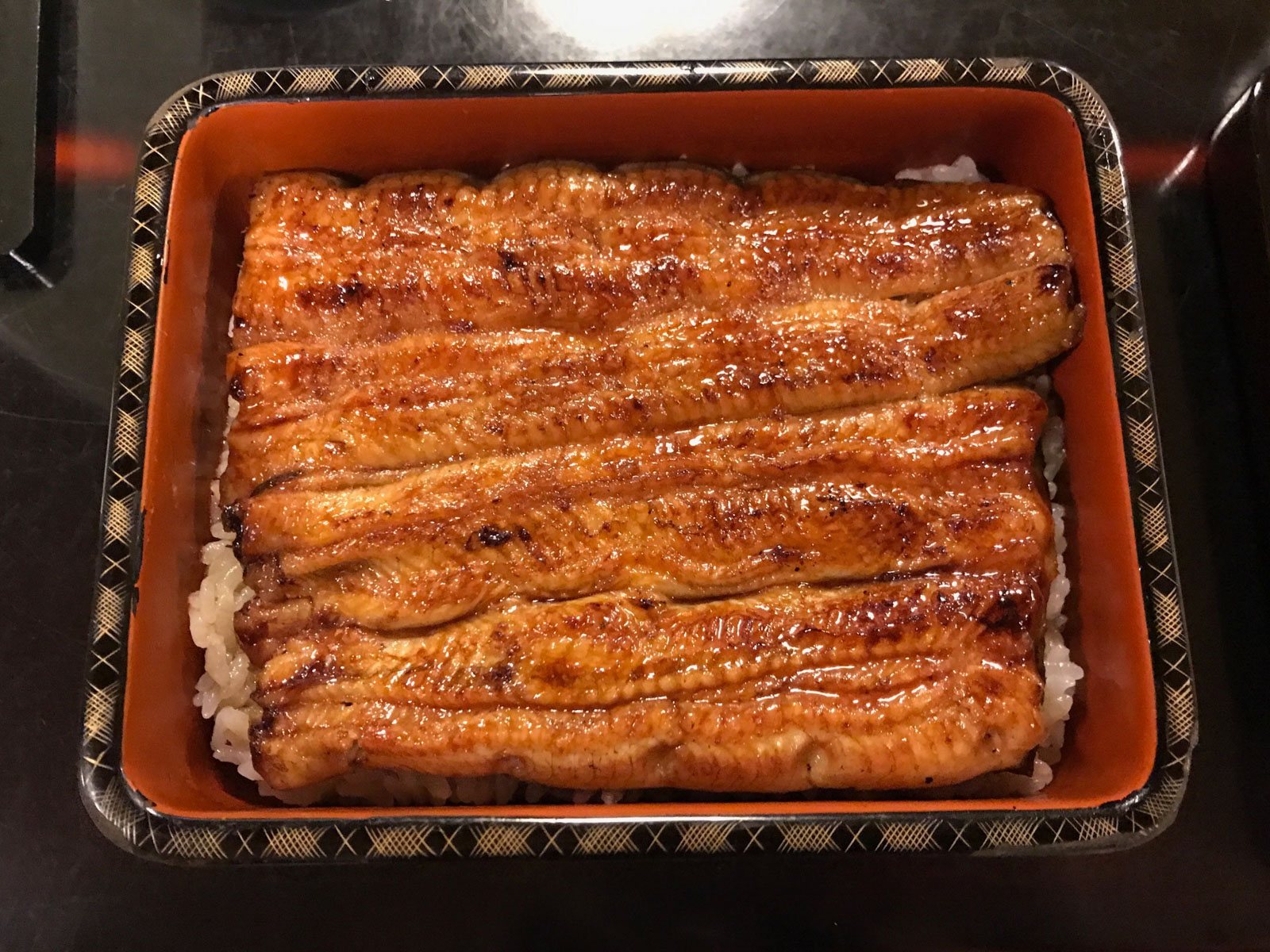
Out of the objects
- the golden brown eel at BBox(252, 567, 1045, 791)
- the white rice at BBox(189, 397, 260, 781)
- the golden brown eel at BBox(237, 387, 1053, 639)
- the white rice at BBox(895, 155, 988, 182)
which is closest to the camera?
the golden brown eel at BBox(252, 567, 1045, 791)

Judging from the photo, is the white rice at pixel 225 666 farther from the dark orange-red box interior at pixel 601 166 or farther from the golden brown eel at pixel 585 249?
the golden brown eel at pixel 585 249

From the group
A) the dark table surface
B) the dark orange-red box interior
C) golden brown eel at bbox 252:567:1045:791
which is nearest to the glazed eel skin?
golden brown eel at bbox 252:567:1045:791

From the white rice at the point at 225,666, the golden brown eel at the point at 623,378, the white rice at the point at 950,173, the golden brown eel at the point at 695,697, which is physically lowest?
the white rice at the point at 225,666

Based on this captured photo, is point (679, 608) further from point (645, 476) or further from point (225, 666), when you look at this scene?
point (225, 666)

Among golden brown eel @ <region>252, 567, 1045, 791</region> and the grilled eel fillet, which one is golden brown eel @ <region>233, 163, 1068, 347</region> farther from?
golden brown eel @ <region>252, 567, 1045, 791</region>

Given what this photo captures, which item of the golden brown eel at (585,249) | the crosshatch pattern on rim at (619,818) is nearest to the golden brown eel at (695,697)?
the crosshatch pattern on rim at (619,818)

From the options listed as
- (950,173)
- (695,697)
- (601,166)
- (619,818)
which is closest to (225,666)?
(619,818)

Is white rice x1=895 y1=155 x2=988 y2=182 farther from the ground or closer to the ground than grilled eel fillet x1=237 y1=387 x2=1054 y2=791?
farther from the ground

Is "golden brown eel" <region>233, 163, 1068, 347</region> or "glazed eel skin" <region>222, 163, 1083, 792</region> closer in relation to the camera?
"glazed eel skin" <region>222, 163, 1083, 792</region>

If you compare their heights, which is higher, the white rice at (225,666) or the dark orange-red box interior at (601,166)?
the dark orange-red box interior at (601,166)
